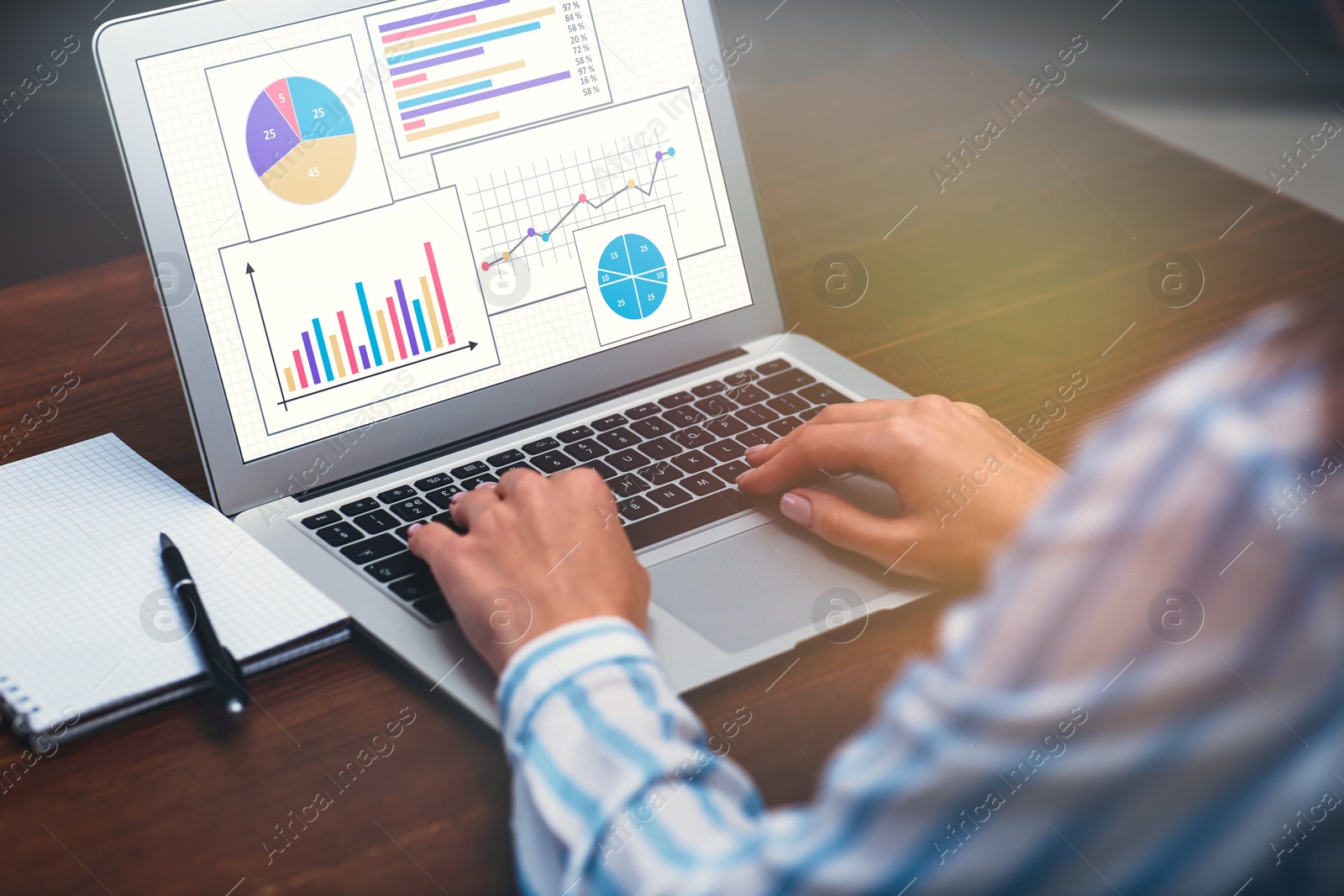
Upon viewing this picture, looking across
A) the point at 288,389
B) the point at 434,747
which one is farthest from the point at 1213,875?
the point at 288,389

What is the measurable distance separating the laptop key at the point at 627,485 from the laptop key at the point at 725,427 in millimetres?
94

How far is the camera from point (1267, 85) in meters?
3.24

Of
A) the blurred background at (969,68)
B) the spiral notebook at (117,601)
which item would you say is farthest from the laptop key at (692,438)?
the blurred background at (969,68)

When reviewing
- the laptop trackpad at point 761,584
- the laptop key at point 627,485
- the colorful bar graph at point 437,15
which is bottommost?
the laptop trackpad at point 761,584

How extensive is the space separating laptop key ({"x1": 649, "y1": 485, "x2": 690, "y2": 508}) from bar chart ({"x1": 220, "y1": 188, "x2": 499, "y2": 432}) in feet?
0.68

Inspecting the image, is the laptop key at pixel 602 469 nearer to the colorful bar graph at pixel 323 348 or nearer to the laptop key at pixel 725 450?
the laptop key at pixel 725 450

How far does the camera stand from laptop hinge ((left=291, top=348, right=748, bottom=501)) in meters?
0.86

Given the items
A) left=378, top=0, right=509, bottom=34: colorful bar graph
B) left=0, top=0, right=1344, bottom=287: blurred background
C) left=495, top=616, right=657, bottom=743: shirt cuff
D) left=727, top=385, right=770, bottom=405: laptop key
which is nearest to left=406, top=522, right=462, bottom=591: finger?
left=495, top=616, right=657, bottom=743: shirt cuff

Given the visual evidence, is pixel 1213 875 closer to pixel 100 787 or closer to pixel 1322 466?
pixel 1322 466

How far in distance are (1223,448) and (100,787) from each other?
24.5 inches

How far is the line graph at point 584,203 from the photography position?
3.00ft

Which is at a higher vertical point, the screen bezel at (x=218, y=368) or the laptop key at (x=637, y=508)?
the screen bezel at (x=218, y=368)

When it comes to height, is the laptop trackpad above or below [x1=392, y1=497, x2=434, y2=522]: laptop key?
below

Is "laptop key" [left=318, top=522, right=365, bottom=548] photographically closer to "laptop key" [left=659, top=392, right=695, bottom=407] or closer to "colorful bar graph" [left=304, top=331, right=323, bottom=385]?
"colorful bar graph" [left=304, top=331, right=323, bottom=385]
